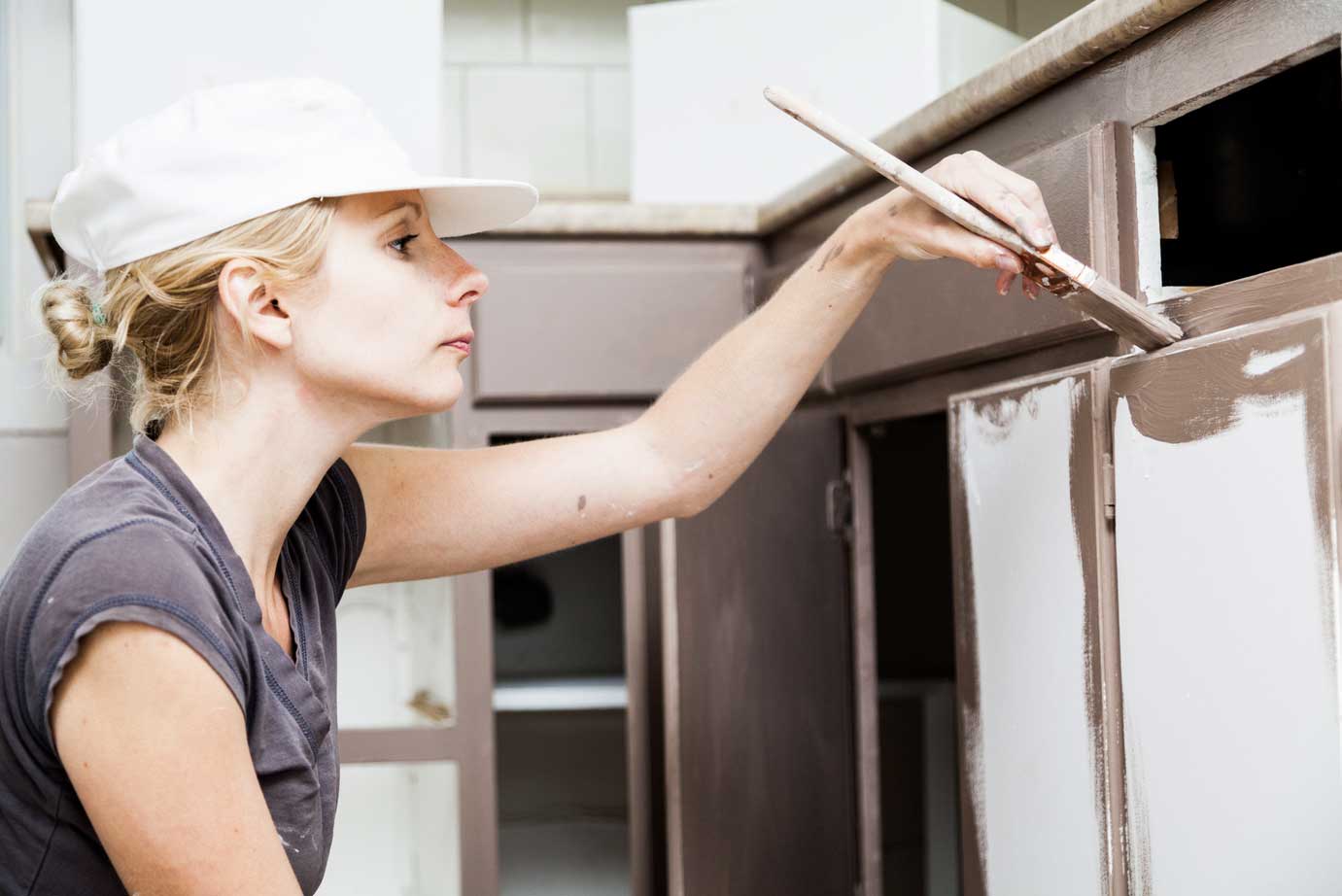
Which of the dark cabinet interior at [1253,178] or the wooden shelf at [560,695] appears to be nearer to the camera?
the dark cabinet interior at [1253,178]

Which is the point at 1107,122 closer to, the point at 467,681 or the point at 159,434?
the point at 159,434

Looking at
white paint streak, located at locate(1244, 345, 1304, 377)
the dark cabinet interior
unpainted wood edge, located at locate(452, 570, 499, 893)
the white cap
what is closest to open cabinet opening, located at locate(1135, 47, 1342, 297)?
the dark cabinet interior

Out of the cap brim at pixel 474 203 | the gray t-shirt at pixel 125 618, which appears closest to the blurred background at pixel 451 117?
the cap brim at pixel 474 203

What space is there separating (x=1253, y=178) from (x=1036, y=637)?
453mm

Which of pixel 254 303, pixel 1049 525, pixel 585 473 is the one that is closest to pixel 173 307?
pixel 254 303

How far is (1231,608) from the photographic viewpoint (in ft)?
2.81

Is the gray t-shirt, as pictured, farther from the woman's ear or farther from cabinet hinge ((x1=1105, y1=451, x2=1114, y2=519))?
cabinet hinge ((x1=1105, y1=451, x2=1114, y2=519))

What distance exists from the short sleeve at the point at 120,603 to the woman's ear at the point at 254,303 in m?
0.17

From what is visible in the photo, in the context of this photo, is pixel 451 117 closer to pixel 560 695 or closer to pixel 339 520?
pixel 560 695

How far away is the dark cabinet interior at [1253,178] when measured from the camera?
1117 millimetres

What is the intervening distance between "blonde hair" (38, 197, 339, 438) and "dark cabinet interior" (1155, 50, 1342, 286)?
27.6 inches

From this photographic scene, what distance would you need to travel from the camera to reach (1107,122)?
103cm

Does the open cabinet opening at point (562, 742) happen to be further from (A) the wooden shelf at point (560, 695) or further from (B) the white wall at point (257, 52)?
(B) the white wall at point (257, 52)

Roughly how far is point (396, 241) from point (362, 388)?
0.43 ft
